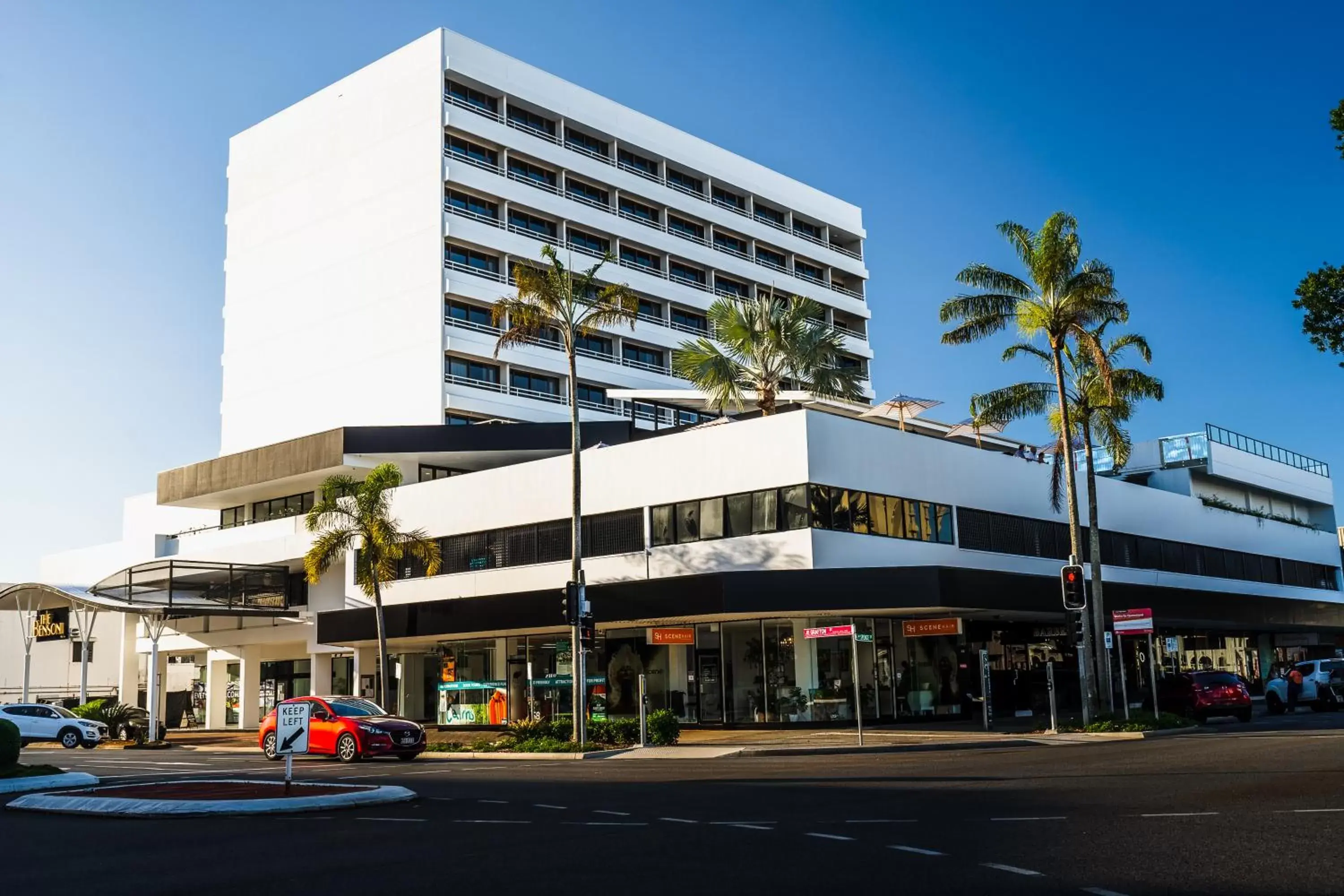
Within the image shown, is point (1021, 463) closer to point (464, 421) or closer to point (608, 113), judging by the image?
point (464, 421)

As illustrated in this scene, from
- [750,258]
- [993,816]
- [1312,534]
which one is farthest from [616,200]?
[993,816]

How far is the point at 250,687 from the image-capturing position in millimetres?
54438

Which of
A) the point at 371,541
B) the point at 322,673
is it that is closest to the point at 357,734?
the point at 371,541

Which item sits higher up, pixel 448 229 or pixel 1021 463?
pixel 448 229

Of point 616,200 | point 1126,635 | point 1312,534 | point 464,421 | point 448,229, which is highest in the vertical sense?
point 616,200

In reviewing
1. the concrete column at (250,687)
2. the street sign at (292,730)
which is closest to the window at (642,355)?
the concrete column at (250,687)

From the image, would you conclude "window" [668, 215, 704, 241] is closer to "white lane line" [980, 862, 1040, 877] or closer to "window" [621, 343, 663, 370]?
"window" [621, 343, 663, 370]

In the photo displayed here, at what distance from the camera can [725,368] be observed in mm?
40156

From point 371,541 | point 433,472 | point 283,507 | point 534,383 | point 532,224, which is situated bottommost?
point 371,541

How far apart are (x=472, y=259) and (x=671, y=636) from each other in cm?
3211

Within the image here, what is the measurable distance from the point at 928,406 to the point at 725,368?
287 inches

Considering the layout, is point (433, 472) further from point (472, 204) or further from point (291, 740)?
point (291, 740)

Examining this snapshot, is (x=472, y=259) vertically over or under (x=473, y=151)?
under

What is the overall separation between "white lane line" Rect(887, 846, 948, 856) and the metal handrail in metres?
52.0
